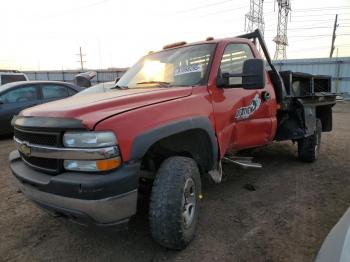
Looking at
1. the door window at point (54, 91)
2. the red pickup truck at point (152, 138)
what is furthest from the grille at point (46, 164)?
the door window at point (54, 91)

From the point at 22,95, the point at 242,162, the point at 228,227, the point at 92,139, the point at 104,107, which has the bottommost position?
the point at 228,227

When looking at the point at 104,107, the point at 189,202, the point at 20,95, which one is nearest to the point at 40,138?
the point at 104,107

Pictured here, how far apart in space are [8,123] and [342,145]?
25.4 feet

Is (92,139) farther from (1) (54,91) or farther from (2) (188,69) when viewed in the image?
(1) (54,91)

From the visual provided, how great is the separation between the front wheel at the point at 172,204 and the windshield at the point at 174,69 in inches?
40.2

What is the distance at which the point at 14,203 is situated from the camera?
164 inches

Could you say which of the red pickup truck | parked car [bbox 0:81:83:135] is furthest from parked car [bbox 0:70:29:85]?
the red pickup truck

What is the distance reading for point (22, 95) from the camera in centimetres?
856

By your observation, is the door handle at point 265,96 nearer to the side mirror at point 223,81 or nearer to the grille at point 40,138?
the side mirror at point 223,81

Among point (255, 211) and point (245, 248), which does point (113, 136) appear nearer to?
point (245, 248)

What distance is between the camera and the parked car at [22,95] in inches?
322

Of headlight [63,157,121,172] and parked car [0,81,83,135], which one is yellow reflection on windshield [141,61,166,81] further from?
parked car [0,81,83,135]

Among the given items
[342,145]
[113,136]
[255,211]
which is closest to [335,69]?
[342,145]

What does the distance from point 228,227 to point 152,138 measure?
4.58 feet
